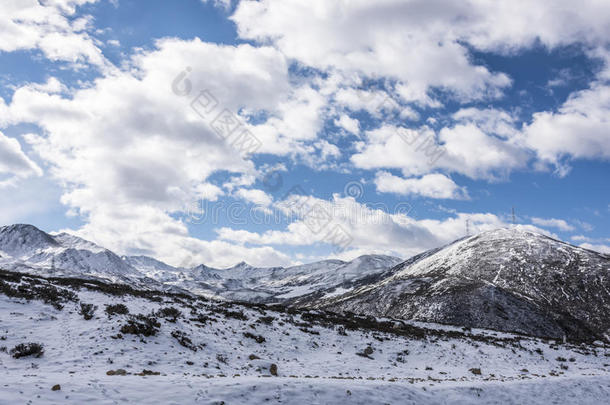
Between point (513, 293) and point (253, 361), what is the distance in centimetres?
9142

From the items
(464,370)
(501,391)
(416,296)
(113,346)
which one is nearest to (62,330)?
(113,346)

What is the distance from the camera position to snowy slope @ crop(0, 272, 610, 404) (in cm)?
1348

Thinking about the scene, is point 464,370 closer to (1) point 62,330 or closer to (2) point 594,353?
(2) point 594,353

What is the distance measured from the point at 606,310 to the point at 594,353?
209 ft

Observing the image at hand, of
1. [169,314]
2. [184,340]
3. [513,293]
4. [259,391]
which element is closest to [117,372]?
[259,391]

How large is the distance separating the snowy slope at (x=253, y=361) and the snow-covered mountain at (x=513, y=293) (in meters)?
42.2

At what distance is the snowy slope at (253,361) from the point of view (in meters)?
13.5

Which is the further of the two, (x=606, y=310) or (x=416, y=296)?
(x=416, y=296)

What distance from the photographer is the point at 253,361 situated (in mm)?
20812

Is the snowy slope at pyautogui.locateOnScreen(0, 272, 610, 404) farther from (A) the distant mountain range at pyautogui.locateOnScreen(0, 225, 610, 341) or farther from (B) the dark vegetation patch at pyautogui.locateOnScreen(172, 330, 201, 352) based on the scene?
(A) the distant mountain range at pyautogui.locateOnScreen(0, 225, 610, 341)

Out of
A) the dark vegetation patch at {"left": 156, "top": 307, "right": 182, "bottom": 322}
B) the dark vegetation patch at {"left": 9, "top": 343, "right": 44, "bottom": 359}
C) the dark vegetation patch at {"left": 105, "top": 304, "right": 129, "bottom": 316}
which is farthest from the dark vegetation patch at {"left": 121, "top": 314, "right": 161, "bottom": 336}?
the dark vegetation patch at {"left": 9, "top": 343, "right": 44, "bottom": 359}

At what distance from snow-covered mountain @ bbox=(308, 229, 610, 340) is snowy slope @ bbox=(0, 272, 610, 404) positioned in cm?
4225

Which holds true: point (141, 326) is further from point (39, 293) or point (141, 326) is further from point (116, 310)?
point (39, 293)

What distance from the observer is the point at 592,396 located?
21656 millimetres
